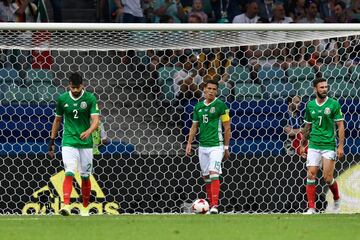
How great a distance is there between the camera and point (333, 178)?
15078 millimetres

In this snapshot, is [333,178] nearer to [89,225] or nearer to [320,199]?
[320,199]

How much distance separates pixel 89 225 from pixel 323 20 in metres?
9.51

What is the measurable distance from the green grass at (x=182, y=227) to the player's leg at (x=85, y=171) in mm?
811

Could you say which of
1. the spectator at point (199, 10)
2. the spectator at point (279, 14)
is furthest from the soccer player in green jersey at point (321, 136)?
the spectator at point (279, 14)

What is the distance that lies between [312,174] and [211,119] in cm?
157

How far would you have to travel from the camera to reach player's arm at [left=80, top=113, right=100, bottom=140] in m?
13.7

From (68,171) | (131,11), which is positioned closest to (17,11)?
(131,11)

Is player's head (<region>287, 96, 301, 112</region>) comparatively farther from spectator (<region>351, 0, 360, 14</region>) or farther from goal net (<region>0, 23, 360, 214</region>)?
spectator (<region>351, 0, 360, 14</region>)

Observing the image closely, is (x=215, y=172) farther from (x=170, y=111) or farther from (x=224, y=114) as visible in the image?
(x=170, y=111)

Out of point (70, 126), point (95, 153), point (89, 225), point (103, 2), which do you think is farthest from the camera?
point (103, 2)

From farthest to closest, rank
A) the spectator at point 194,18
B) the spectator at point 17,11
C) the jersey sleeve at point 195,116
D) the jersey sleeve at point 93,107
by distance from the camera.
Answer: the spectator at point 194,18, the spectator at point 17,11, the jersey sleeve at point 195,116, the jersey sleeve at point 93,107

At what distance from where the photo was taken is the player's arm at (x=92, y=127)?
1366cm

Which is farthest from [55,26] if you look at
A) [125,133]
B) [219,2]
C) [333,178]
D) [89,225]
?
[219,2]

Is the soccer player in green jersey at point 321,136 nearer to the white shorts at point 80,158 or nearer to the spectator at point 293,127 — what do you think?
the spectator at point 293,127
